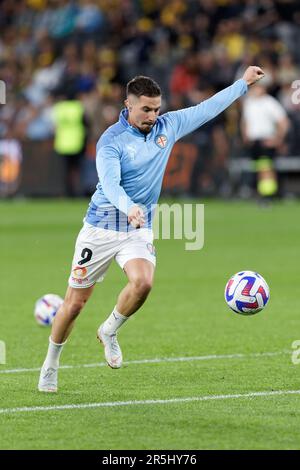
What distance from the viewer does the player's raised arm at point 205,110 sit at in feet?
29.8

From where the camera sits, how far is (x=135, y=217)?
774 centimetres

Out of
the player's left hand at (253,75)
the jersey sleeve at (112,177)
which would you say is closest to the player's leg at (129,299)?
the jersey sleeve at (112,177)

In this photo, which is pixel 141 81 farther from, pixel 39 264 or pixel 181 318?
pixel 39 264

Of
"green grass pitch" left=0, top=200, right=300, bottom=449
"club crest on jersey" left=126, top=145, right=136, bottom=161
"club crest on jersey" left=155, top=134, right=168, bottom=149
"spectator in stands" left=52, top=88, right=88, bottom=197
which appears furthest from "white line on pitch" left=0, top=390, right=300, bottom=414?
"spectator in stands" left=52, top=88, right=88, bottom=197

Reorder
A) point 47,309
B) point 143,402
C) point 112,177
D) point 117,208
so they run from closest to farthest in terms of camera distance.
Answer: point 143,402, point 112,177, point 117,208, point 47,309

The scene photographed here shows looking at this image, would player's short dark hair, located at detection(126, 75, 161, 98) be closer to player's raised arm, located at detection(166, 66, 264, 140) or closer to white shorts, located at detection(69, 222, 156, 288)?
player's raised arm, located at detection(166, 66, 264, 140)

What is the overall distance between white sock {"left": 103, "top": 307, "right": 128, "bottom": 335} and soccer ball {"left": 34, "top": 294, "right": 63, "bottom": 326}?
2.94 m

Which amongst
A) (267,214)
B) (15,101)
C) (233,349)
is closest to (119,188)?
(233,349)

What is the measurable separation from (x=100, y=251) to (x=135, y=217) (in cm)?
94

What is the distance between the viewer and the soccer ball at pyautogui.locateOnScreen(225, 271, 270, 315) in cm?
945

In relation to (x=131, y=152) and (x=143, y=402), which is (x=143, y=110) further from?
(x=143, y=402)

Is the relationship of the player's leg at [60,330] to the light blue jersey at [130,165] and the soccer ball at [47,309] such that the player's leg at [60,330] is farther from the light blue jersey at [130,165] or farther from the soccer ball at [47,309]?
the soccer ball at [47,309]

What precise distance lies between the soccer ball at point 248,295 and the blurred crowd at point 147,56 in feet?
59.4

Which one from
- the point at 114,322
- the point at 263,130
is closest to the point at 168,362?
the point at 114,322
